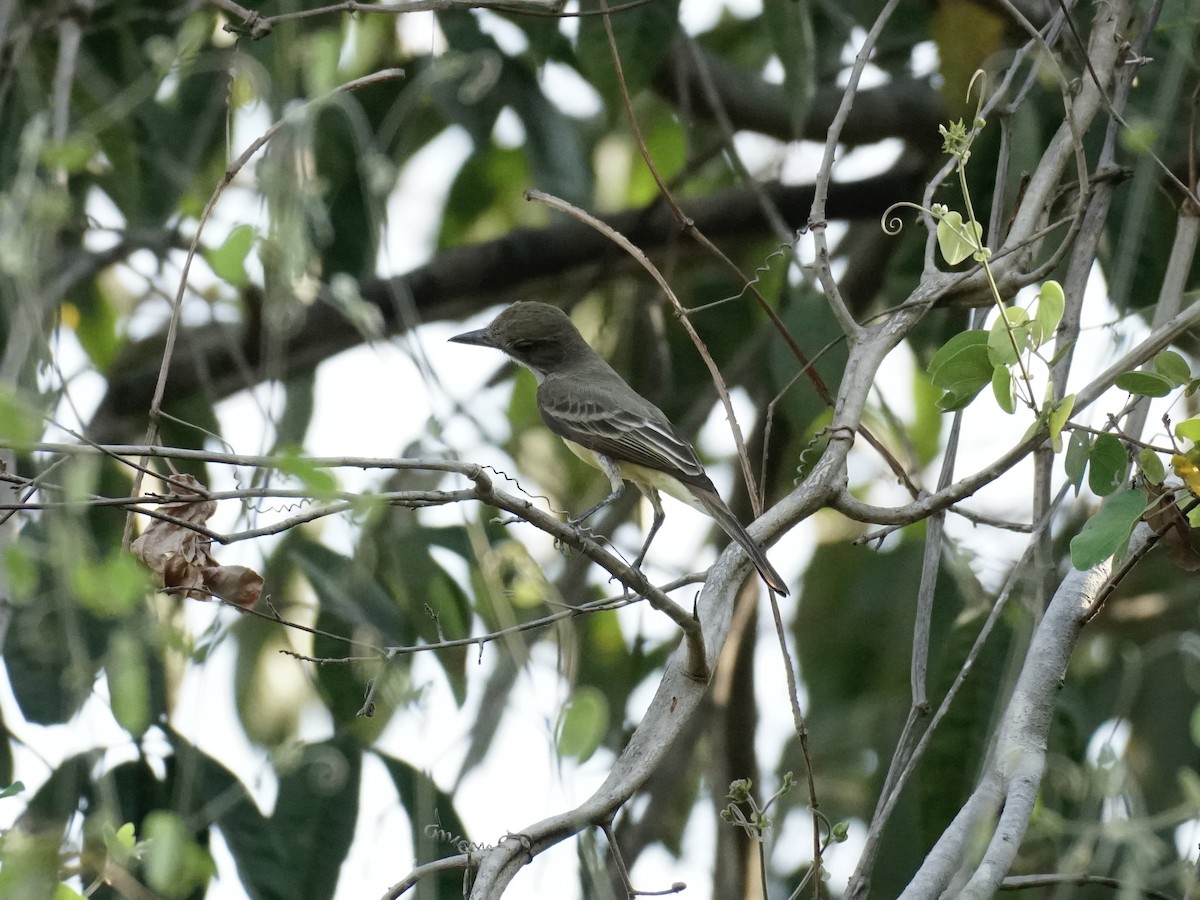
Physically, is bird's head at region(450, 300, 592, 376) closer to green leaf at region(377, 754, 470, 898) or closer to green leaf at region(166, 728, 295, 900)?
green leaf at region(377, 754, 470, 898)

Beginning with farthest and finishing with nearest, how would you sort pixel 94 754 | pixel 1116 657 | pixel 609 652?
pixel 609 652 < pixel 1116 657 < pixel 94 754

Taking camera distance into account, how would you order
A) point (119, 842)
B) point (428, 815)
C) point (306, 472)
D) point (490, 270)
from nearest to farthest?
1. point (306, 472)
2. point (119, 842)
3. point (428, 815)
4. point (490, 270)

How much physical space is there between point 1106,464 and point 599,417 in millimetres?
2349

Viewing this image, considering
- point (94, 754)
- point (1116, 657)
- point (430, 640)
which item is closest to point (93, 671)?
point (94, 754)

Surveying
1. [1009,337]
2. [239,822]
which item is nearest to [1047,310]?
[1009,337]

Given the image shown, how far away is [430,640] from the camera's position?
437cm

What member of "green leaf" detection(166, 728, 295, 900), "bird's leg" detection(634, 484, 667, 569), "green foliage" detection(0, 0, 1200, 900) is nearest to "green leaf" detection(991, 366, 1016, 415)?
"green foliage" detection(0, 0, 1200, 900)

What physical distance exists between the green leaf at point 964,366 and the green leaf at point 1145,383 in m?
0.26

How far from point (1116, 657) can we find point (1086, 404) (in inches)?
145

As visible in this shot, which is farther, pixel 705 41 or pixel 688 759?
pixel 705 41

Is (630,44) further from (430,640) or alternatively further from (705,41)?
(705,41)

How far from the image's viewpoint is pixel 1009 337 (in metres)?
2.60

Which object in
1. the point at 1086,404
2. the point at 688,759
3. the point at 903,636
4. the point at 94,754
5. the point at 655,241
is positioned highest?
the point at 655,241

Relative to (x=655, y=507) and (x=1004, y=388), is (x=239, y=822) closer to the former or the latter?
(x=655, y=507)
